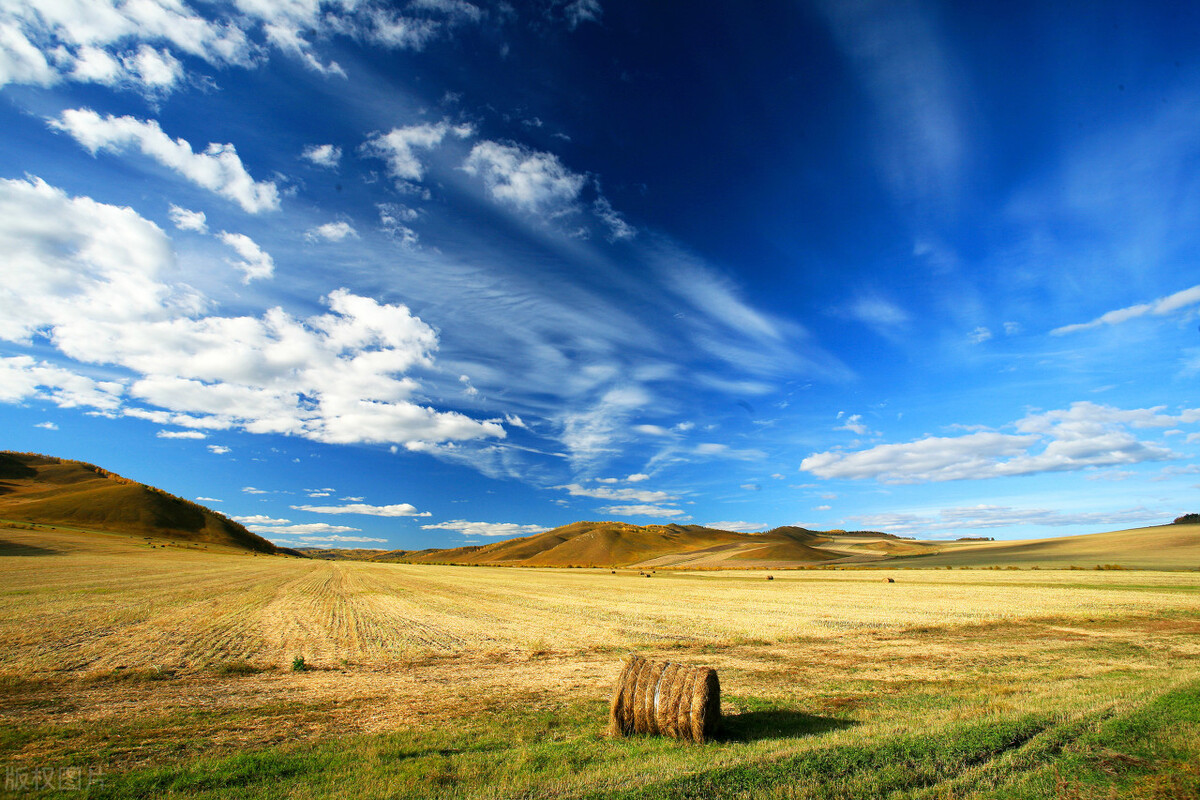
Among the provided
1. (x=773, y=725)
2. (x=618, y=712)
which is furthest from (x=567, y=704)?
(x=773, y=725)

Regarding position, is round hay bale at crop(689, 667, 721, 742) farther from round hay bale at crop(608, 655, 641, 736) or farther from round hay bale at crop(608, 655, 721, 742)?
round hay bale at crop(608, 655, 641, 736)

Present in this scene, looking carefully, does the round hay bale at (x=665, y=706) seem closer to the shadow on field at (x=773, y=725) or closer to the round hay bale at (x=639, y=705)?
the round hay bale at (x=639, y=705)

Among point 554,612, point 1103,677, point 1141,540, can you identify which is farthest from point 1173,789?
point 1141,540

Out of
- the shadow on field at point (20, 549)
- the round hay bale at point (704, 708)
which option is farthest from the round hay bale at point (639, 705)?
the shadow on field at point (20, 549)

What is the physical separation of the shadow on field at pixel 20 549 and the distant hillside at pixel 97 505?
57770mm

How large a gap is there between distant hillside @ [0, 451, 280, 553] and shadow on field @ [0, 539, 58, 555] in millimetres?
57770

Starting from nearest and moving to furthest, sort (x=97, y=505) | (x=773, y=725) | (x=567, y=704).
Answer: (x=773, y=725)
(x=567, y=704)
(x=97, y=505)

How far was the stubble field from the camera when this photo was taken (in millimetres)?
7102

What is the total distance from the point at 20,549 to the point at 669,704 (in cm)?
8927

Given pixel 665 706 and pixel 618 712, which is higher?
pixel 665 706

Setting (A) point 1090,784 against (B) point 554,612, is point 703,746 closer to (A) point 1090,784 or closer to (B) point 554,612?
(A) point 1090,784

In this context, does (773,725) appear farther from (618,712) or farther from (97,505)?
(97,505)

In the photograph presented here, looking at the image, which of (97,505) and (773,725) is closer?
(773,725)

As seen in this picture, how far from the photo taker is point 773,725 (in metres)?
9.64
